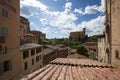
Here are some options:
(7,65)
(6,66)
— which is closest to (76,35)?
(7,65)

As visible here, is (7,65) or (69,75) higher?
(69,75)

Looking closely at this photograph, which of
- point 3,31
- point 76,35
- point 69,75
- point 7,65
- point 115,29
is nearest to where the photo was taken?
point 69,75

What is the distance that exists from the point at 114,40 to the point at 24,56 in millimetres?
16979

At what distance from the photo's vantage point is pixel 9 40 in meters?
18.9

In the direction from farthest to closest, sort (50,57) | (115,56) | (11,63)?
(50,57), (11,63), (115,56)

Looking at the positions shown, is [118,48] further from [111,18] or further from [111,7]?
[111,7]

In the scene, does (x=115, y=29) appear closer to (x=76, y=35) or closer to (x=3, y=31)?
(x=3, y=31)

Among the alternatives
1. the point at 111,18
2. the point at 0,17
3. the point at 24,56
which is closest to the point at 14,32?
the point at 0,17

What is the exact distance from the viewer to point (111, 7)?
608 inches

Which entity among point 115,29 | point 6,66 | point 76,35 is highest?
point 76,35

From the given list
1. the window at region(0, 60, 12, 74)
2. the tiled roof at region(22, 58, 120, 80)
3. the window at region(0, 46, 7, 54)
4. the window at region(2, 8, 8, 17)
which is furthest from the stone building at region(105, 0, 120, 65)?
the window at region(0, 60, 12, 74)

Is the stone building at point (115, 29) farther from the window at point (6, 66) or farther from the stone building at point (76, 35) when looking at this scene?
the stone building at point (76, 35)

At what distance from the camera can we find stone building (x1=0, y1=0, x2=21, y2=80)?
17.0 m

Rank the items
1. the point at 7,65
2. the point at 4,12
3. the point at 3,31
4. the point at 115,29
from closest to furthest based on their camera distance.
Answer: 1. the point at 115,29
2. the point at 3,31
3. the point at 4,12
4. the point at 7,65
